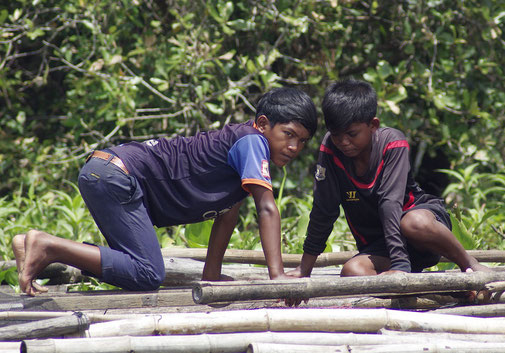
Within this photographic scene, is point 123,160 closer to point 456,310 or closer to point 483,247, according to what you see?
point 456,310

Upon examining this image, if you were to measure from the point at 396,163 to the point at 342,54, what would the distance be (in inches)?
130

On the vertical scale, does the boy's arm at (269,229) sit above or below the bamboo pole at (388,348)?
above

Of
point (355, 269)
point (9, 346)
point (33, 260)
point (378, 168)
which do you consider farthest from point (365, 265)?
point (9, 346)

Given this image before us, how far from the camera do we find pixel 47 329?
2463 millimetres

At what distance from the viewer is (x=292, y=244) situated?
4.96 meters

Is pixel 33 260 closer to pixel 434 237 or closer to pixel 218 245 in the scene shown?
pixel 218 245

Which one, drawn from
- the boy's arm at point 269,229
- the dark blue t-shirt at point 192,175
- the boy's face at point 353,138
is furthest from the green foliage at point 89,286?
the boy's face at point 353,138

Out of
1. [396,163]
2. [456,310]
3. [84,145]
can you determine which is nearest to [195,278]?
[396,163]

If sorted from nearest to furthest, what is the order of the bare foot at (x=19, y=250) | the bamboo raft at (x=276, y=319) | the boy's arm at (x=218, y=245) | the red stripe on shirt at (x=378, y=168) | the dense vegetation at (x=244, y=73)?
the bamboo raft at (x=276, y=319)
the bare foot at (x=19, y=250)
the red stripe on shirt at (x=378, y=168)
the boy's arm at (x=218, y=245)
the dense vegetation at (x=244, y=73)

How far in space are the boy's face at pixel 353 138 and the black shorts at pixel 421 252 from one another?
1.32ft

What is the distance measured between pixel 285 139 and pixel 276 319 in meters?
1.17

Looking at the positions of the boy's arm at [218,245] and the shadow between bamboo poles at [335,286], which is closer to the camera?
the shadow between bamboo poles at [335,286]

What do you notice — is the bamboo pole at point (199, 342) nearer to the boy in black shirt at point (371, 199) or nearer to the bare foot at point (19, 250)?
the boy in black shirt at point (371, 199)

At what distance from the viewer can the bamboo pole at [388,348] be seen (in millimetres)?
2393
